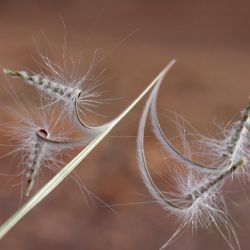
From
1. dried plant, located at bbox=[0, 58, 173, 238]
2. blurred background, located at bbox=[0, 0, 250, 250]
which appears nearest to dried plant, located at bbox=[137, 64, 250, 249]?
dried plant, located at bbox=[0, 58, 173, 238]

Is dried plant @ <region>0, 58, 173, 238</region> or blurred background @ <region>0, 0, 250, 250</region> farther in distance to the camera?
blurred background @ <region>0, 0, 250, 250</region>

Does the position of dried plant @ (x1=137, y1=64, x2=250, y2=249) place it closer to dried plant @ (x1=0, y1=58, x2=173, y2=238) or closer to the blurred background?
dried plant @ (x1=0, y1=58, x2=173, y2=238)

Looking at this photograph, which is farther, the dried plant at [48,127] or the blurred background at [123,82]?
the blurred background at [123,82]

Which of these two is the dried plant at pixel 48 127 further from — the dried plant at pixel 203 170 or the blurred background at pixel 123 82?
the blurred background at pixel 123 82

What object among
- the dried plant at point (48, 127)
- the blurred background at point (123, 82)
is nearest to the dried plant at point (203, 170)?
the dried plant at point (48, 127)

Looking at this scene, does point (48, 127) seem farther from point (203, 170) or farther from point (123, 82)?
point (123, 82)

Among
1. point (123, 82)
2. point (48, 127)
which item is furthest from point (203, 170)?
point (123, 82)

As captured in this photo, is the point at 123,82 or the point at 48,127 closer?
the point at 48,127

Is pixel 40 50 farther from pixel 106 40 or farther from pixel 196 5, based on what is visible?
pixel 196 5

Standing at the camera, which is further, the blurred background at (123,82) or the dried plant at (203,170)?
the blurred background at (123,82)
